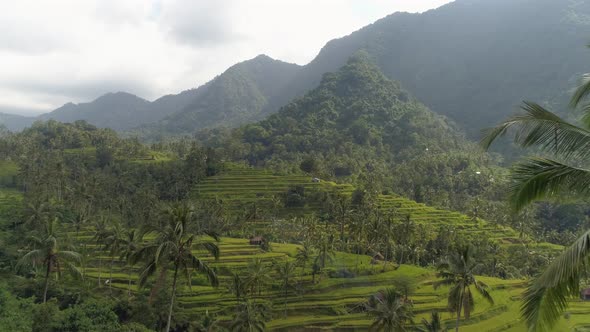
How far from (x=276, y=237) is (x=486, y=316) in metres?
36.2

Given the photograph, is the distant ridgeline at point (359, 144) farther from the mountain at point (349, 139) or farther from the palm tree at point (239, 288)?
the palm tree at point (239, 288)

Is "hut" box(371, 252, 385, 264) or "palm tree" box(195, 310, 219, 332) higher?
"palm tree" box(195, 310, 219, 332)

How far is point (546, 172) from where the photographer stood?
769cm

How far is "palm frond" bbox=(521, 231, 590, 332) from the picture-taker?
6812 millimetres

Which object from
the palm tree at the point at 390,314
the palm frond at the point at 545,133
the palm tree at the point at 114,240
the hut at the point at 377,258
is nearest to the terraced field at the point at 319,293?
the hut at the point at 377,258

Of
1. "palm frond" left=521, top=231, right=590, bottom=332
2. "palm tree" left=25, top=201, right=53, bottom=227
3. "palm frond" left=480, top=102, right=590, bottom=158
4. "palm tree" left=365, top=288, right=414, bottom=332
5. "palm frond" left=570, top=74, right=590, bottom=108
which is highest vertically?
"palm frond" left=570, top=74, right=590, bottom=108

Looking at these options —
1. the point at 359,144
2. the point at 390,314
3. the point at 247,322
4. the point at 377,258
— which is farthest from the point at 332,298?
the point at 359,144

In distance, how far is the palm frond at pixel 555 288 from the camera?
6812mm

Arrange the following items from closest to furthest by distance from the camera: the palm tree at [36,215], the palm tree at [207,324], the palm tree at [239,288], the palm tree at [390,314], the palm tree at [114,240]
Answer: the palm tree at [390,314], the palm tree at [207,324], the palm tree at [239,288], the palm tree at [114,240], the palm tree at [36,215]

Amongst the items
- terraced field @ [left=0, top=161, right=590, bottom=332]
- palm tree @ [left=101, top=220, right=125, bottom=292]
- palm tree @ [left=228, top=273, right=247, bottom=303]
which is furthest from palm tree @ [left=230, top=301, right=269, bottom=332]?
palm tree @ [left=101, top=220, right=125, bottom=292]

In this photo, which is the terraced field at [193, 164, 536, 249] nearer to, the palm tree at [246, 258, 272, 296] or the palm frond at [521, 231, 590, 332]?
the palm tree at [246, 258, 272, 296]

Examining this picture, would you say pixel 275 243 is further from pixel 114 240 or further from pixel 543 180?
pixel 543 180

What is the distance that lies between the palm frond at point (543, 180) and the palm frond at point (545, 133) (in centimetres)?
33

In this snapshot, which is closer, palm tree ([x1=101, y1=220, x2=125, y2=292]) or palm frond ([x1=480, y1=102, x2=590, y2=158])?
palm frond ([x1=480, y1=102, x2=590, y2=158])
